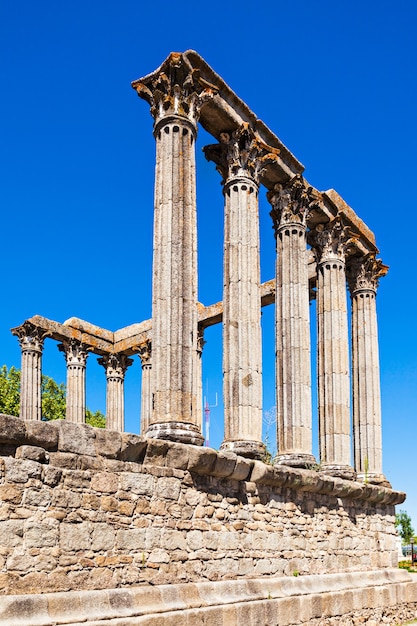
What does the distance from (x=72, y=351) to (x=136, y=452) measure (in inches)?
631

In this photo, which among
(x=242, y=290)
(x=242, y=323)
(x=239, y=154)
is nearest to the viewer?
(x=242, y=323)

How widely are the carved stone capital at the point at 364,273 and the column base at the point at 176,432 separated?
9879mm

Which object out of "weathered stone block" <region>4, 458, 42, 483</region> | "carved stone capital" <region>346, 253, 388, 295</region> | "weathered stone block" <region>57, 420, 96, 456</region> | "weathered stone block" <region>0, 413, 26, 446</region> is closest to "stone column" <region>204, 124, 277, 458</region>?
"weathered stone block" <region>57, 420, 96, 456</region>

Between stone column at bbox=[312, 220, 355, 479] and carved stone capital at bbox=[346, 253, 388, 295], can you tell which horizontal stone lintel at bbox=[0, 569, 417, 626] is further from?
carved stone capital at bbox=[346, 253, 388, 295]

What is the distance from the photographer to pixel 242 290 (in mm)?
14273

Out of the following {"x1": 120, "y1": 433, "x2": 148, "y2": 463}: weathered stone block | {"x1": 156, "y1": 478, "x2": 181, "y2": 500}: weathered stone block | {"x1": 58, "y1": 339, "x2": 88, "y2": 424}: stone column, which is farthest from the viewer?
{"x1": 58, "y1": 339, "x2": 88, "y2": 424}: stone column

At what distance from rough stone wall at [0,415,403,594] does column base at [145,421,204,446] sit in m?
0.50

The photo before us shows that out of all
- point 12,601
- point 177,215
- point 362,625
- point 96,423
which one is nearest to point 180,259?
point 177,215

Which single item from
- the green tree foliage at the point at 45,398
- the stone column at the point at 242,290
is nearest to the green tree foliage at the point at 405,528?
the green tree foliage at the point at 45,398

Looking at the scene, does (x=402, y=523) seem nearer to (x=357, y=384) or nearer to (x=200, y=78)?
(x=357, y=384)

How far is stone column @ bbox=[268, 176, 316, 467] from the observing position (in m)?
15.7

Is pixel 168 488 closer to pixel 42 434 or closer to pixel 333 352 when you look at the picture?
pixel 42 434

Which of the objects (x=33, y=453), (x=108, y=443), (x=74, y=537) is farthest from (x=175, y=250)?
(x=74, y=537)

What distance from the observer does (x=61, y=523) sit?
29.0 feet
